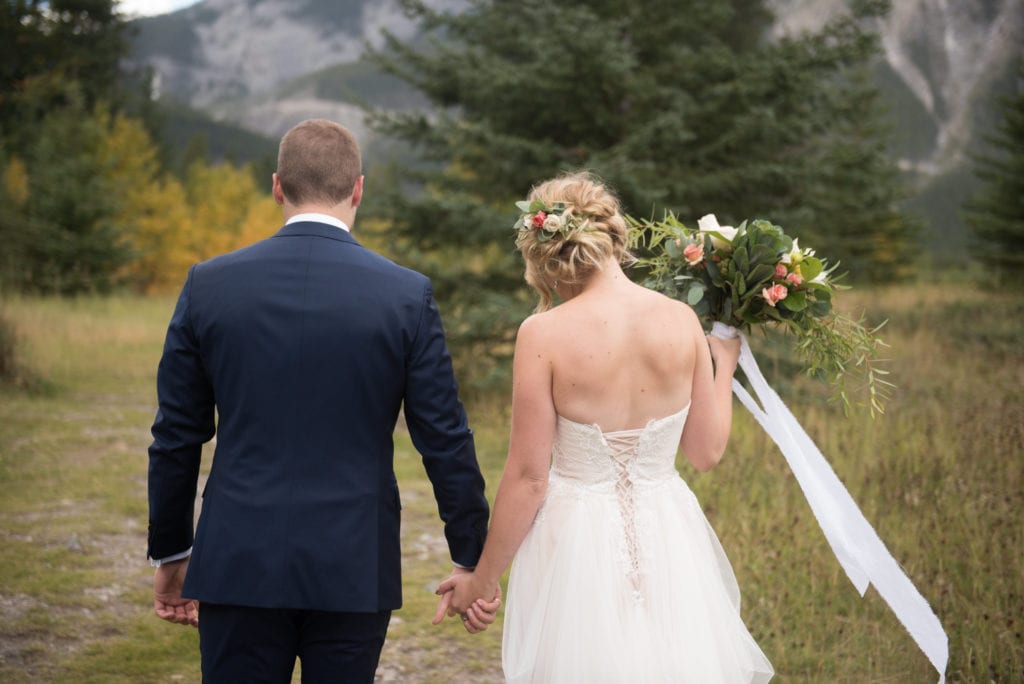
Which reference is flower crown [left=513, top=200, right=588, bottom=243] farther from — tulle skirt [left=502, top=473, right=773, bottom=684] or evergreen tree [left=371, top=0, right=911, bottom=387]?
evergreen tree [left=371, top=0, right=911, bottom=387]

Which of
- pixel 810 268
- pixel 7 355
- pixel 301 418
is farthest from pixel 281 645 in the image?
pixel 7 355

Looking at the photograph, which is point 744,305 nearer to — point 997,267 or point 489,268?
point 489,268

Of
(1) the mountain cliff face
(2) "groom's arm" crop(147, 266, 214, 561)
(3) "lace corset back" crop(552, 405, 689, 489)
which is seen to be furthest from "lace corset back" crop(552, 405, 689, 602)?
(1) the mountain cliff face

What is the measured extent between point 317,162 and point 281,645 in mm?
1431

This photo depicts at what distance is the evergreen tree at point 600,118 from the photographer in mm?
9953

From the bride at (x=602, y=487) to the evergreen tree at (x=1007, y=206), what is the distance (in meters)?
20.8

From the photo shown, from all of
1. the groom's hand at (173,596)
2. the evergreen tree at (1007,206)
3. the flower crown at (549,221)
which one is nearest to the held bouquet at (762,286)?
the flower crown at (549,221)

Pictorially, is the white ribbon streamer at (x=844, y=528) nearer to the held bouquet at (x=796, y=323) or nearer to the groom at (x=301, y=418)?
the held bouquet at (x=796, y=323)

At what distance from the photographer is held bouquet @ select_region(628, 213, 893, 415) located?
329 cm

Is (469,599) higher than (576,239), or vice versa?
(576,239)

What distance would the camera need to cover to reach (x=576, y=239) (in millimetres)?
2920

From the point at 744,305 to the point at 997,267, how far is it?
21.8 metres

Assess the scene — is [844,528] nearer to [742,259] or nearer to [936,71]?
[742,259]

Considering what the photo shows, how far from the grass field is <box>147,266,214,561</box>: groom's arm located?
209cm
